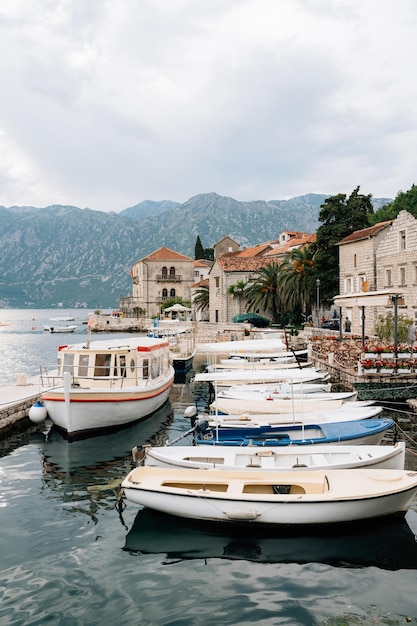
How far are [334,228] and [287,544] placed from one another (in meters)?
41.1

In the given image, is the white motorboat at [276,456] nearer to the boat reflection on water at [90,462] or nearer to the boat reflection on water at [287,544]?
the boat reflection on water at [287,544]

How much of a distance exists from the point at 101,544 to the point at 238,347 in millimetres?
13154

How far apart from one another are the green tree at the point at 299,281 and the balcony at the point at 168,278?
131ft

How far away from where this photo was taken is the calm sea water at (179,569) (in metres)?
7.06

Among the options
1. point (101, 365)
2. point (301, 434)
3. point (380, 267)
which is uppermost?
point (380, 267)

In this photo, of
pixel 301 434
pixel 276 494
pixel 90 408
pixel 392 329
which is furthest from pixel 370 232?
pixel 276 494

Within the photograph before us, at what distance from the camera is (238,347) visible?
21688 millimetres

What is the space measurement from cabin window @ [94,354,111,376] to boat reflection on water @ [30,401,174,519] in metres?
2.18

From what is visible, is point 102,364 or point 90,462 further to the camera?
point 102,364

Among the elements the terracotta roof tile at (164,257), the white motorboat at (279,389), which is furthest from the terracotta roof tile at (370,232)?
the terracotta roof tile at (164,257)

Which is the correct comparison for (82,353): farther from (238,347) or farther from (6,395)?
(238,347)

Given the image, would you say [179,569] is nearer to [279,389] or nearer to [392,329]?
[279,389]

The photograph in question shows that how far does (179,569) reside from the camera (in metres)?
8.33

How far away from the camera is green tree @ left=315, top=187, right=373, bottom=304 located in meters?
46.7
